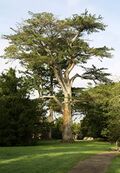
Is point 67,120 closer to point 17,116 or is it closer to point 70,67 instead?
point 70,67

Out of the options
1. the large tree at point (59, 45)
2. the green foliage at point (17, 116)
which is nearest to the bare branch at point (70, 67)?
the large tree at point (59, 45)

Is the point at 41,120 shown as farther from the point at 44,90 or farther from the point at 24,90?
the point at 44,90

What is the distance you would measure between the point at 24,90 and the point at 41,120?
4031 millimetres

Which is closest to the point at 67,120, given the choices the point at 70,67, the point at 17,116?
the point at 70,67

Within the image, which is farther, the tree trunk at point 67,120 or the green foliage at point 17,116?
the tree trunk at point 67,120

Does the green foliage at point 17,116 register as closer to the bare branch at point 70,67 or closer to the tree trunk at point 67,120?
the tree trunk at point 67,120

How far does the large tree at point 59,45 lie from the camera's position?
56.3 metres

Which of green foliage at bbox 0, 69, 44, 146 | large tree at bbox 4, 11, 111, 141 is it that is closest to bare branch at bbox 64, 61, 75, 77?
large tree at bbox 4, 11, 111, 141

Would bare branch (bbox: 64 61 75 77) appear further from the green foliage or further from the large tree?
the green foliage

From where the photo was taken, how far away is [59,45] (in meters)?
57.3

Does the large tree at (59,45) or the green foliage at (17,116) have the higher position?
the large tree at (59,45)

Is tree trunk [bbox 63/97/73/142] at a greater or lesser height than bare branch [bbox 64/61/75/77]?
lesser

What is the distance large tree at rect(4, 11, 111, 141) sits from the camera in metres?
56.3

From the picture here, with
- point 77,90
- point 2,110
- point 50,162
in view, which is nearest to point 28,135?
point 2,110
